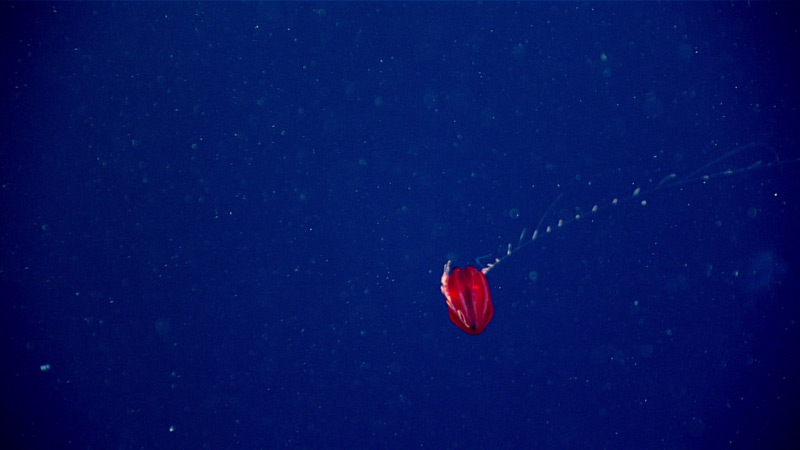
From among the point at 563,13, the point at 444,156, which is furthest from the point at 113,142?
the point at 563,13

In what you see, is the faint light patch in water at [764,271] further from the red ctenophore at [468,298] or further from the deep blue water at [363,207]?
the red ctenophore at [468,298]

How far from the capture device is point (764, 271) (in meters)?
1.95

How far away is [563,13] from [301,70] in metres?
1.08

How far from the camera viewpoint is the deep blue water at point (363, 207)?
1744 mm

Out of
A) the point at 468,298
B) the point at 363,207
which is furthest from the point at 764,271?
the point at 363,207

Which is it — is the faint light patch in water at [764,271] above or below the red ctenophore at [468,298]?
below

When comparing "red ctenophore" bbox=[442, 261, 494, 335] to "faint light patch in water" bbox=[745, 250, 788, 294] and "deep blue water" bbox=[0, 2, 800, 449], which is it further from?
"faint light patch in water" bbox=[745, 250, 788, 294]

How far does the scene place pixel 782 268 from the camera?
196cm

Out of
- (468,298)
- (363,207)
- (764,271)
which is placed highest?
(363,207)

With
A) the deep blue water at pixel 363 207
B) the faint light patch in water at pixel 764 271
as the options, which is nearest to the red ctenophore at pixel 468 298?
the deep blue water at pixel 363 207

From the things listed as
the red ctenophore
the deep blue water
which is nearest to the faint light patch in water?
the deep blue water

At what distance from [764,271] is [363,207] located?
70.2 inches

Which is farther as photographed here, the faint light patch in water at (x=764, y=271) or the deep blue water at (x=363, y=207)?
the faint light patch in water at (x=764, y=271)

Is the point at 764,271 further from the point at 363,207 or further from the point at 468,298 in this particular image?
the point at 363,207
